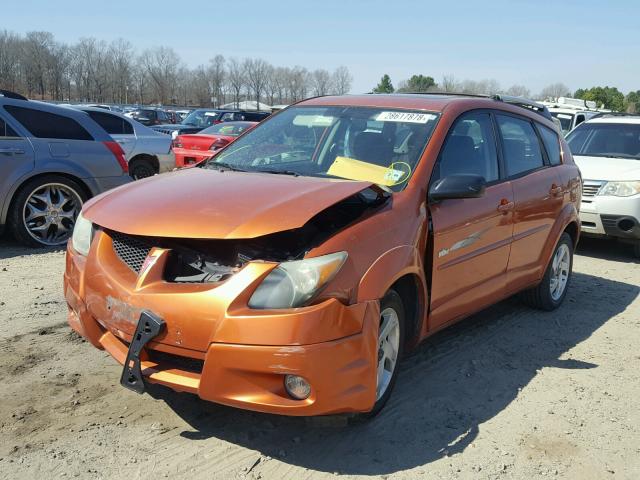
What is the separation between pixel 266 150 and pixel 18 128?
3882 millimetres

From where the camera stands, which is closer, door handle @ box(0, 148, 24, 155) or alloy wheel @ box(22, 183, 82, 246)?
door handle @ box(0, 148, 24, 155)

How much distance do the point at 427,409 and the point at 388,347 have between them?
1.63ft

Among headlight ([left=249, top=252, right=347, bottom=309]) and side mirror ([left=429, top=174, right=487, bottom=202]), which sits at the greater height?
side mirror ([left=429, top=174, right=487, bottom=202])

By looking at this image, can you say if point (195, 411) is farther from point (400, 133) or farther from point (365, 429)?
point (400, 133)

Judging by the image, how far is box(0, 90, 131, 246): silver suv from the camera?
22.1 ft

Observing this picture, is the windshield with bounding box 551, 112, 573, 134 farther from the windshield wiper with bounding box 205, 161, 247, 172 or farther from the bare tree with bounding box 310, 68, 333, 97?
the bare tree with bounding box 310, 68, 333, 97

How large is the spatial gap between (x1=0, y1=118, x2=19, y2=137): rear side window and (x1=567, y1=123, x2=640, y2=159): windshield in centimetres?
764

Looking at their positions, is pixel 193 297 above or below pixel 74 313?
above

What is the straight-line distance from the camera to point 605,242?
957 centimetres

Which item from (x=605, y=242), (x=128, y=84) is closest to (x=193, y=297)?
(x=605, y=242)

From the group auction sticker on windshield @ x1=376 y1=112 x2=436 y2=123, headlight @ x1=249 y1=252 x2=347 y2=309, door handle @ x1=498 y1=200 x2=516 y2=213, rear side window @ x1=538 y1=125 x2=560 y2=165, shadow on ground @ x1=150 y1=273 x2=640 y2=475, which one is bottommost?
shadow on ground @ x1=150 y1=273 x2=640 y2=475

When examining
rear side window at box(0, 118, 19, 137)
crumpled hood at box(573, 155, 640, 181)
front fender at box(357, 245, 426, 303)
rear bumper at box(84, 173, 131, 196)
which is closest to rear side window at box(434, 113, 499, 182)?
front fender at box(357, 245, 426, 303)

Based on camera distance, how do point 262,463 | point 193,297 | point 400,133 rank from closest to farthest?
1. point 193,297
2. point 262,463
3. point 400,133

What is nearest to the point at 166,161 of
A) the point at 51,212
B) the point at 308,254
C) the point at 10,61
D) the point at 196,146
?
the point at 196,146
